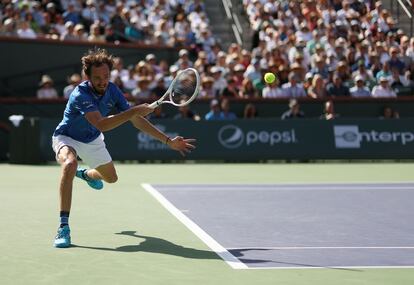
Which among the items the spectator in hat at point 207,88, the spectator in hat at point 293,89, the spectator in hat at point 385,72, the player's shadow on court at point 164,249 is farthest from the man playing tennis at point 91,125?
the spectator in hat at point 385,72

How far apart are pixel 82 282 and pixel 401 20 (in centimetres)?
2015

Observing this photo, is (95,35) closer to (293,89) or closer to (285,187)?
(293,89)

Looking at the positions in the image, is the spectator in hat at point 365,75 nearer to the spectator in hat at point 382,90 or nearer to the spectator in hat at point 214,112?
the spectator in hat at point 382,90

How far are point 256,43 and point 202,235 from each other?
574 inches

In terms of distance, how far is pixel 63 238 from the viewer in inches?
298

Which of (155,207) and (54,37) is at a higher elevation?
(54,37)

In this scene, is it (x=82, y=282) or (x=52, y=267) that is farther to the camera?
(x=52, y=267)

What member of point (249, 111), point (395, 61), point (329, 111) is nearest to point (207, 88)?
point (249, 111)

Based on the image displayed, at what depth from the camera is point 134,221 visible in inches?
372

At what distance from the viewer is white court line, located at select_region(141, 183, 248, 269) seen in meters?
6.77

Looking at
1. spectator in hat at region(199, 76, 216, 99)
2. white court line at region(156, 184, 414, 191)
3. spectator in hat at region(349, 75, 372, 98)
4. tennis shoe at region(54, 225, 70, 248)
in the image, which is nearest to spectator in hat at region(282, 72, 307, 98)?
spectator in hat at region(349, 75, 372, 98)

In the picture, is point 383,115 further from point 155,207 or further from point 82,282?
point 82,282

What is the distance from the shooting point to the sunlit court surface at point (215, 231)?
638cm

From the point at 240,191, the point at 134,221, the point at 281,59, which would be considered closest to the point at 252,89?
the point at 281,59
